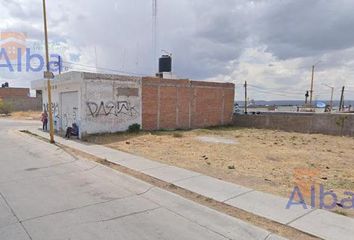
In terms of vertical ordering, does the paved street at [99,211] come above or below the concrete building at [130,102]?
below

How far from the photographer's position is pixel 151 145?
1470 centimetres

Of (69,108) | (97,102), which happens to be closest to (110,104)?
(97,102)

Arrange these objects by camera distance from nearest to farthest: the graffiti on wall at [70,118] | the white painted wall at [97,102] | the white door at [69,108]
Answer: the white painted wall at [97,102] < the white door at [69,108] < the graffiti on wall at [70,118]

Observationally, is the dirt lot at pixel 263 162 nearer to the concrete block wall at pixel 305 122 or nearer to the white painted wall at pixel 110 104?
the white painted wall at pixel 110 104

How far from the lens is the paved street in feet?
15.6

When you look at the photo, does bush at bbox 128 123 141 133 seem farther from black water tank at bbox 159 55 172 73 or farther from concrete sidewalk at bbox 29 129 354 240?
concrete sidewalk at bbox 29 129 354 240

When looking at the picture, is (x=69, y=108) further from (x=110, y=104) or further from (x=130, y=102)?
(x=130, y=102)

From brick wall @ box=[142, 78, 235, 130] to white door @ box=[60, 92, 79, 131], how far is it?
182 inches

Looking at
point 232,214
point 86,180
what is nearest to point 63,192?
point 86,180

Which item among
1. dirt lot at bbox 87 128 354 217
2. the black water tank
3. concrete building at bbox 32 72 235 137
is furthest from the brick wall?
dirt lot at bbox 87 128 354 217

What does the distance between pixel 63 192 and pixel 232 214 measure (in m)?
3.97

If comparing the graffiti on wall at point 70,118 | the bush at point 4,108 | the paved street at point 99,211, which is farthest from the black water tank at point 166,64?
the bush at point 4,108

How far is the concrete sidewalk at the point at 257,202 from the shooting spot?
16.1ft

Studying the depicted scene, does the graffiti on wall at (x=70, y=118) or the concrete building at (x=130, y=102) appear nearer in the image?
the concrete building at (x=130, y=102)
